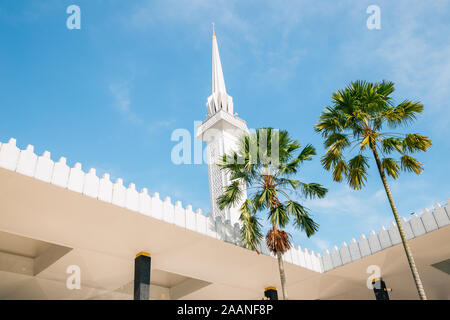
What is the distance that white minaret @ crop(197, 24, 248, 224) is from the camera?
27.8 meters

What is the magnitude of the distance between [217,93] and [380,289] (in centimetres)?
2250

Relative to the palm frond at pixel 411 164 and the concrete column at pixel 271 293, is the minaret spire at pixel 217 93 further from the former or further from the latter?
the palm frond at pixel 411 164

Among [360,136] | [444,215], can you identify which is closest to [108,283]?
[360,136]

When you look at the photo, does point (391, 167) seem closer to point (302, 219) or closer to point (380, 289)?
point (302, 219)

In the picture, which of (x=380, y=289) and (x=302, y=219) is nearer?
(x=302, y=219)

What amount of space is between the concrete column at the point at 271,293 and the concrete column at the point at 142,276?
626 centimetres

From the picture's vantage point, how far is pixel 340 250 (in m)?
17.0

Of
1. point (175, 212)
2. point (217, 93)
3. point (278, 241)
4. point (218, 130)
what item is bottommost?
point (278, 241)

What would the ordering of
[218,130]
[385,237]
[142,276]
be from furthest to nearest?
[218,130] < [385,237] < [142,276]

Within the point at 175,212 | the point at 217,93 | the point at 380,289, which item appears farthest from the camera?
the point at 217,93

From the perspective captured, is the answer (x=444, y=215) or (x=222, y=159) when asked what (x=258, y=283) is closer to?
(x=222, y=159)

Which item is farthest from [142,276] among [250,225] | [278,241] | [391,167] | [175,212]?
[391,167]

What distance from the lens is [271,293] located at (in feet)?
57.1

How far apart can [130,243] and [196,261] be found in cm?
295
